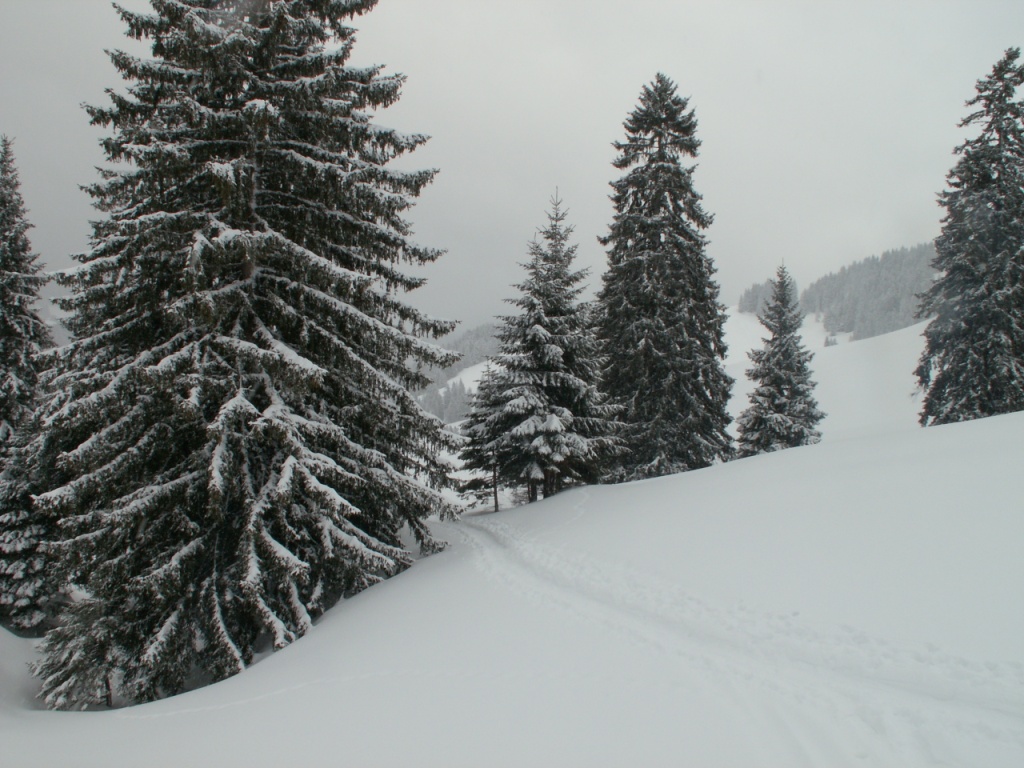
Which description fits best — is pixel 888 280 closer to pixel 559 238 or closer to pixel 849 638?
pixel 559 238

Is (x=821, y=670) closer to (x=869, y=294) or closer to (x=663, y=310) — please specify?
(x=663, y=310)

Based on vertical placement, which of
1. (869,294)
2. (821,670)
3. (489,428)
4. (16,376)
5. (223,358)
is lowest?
(821,670)

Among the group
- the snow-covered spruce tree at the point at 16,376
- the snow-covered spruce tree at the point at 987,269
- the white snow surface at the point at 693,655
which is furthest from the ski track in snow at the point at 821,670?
the snow-covered spruce tree at the point at 987,269

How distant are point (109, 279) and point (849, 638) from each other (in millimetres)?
13190

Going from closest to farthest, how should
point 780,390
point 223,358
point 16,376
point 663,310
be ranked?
point 223,358 → point 16,376 → point 663,310 → point 780,390

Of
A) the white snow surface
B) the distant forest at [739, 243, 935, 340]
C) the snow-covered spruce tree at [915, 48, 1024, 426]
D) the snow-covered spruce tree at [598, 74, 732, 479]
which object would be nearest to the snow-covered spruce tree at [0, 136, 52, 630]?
the white snow surface

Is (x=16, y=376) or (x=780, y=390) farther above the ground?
(x=16, y=376)

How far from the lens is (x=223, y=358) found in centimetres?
792

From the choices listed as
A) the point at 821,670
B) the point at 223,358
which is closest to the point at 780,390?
the point at 821,670

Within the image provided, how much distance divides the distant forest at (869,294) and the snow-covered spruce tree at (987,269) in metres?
84.0

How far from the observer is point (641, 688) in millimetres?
5215

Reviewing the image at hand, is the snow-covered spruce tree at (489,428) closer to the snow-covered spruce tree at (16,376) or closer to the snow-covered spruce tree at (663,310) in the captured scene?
the snow-covered spruce tree at (663,310)

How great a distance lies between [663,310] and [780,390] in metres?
10.6

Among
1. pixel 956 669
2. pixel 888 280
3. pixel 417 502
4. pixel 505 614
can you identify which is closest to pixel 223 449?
pixel 417 502
